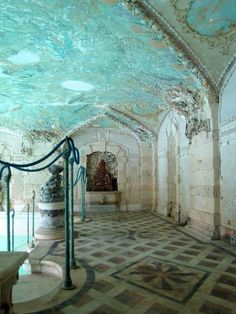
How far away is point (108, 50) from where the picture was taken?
6.70 m

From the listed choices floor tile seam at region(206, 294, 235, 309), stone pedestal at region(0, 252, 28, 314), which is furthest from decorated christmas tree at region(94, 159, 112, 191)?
stone pedestal at region(0, 252, 28, 314)

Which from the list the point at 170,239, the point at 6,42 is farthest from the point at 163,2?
the point at 170,239

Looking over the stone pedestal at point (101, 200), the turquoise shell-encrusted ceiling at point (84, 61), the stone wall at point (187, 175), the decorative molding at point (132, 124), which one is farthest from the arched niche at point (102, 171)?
the turquoise shell-encrusted ceiling at point (84, 61)

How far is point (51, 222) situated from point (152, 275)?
436cm

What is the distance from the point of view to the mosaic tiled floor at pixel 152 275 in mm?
3395

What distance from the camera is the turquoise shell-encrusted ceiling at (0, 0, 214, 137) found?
210 inches

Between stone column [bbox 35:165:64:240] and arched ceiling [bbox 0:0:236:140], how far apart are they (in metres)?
3.25

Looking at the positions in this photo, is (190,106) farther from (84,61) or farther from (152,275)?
(152,275)

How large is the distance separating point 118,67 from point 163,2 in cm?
295

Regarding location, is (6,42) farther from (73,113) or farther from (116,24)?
(73,113)

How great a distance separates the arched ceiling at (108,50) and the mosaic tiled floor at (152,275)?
4431mm

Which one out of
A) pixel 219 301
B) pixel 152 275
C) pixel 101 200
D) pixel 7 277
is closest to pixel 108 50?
pixel 152 275

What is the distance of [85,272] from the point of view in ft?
15.1

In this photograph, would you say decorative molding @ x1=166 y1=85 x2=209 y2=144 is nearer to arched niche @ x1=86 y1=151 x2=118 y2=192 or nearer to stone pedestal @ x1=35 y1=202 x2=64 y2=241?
stone pedestal @ x1=35 y1=202 x2=64 y2=241
